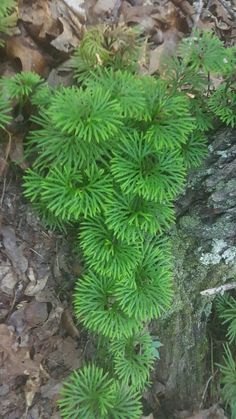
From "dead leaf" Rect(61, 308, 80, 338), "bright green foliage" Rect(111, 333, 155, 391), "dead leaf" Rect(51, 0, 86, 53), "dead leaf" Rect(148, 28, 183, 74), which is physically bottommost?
"bright green foliage" Rect(111, 333, 155, 391)

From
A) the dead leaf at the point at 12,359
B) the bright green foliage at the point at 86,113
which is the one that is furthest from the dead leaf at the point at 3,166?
the dead leaf at the point at 12,359

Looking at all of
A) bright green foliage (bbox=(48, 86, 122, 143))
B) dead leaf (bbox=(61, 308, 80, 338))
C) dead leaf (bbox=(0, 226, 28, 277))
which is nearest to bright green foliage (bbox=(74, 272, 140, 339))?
dead leaf (bbox=(61, 308, 80, 338))

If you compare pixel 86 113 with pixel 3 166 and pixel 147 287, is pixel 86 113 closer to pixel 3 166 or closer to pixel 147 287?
pixel 3 166

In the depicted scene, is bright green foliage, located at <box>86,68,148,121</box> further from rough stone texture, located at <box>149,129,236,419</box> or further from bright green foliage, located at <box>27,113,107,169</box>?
rough stone texture, located at <box>149,129,236,419</box>

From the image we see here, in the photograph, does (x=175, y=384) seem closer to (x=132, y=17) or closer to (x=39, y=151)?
(x=39, y=151)

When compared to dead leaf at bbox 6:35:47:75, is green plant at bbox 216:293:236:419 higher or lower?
lower

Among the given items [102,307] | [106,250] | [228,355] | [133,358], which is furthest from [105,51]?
[228,355]

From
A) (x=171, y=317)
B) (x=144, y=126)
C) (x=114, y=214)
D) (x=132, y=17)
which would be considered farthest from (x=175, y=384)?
(x=132, y=17)
